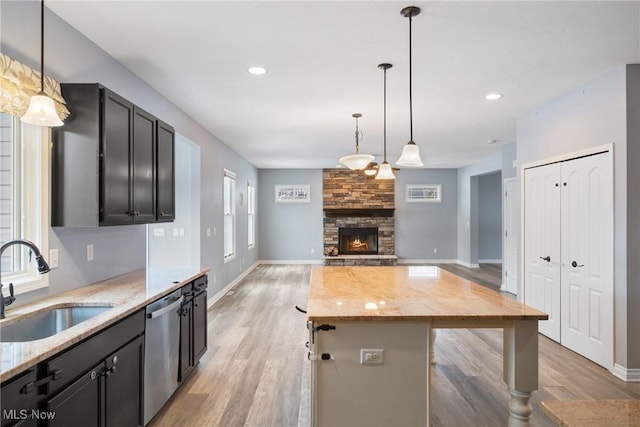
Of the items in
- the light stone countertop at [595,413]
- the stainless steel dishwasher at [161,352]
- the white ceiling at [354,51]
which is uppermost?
the white ceiling at [354,51]

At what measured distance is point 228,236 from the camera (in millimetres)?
7129

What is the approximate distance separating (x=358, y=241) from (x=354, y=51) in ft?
25.0

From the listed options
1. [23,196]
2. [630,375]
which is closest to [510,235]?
[630,375]

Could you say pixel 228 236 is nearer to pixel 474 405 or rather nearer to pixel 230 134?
pixel 230 134

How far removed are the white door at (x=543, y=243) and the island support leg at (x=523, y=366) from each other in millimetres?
2446

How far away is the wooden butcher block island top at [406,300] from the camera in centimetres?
199

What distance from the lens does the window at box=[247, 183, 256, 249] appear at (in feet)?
29.7

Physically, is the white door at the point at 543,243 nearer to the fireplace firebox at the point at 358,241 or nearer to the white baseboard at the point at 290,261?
the fireplace firebox at the point at 358,241

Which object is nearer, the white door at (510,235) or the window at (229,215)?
the white door at (510,235)

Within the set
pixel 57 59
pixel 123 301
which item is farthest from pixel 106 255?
pixel 57 59

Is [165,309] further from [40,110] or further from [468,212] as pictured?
[468,212]

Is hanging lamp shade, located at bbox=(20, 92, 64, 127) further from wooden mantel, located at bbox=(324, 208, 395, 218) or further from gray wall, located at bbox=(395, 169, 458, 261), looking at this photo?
gray wall, located at bbox=(395, 169, 458, 261)

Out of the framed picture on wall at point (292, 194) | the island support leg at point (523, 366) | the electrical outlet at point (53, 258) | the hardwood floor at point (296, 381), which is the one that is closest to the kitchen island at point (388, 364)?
the island support leg at point (523, 366)

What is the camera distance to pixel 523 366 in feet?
6.65
